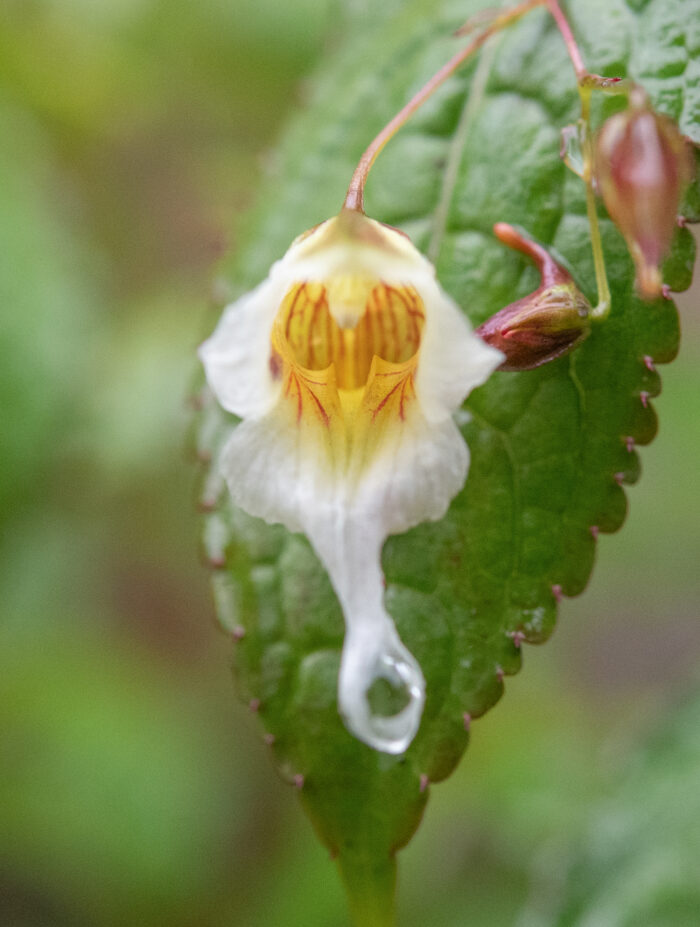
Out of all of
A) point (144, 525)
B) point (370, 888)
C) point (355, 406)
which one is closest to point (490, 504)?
point (355, 406)

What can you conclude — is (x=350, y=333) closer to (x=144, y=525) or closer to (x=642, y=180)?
(x=642, y=180)

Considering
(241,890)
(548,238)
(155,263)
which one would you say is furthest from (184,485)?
(548,238)

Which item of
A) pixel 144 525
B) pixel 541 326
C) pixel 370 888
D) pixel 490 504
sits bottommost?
pixel 370 888

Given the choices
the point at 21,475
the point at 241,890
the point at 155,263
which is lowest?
the point at 241,890

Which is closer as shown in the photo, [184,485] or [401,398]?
[401,398]

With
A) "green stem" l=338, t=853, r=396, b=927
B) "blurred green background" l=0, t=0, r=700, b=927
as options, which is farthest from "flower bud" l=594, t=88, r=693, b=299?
"blurred green background" l=0, t=0, r=700, b=927

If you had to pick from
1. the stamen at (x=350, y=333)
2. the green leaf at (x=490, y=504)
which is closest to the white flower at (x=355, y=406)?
the stamen at (x=350, y=333)

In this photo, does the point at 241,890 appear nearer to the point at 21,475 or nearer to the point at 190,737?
the point at 190,737
